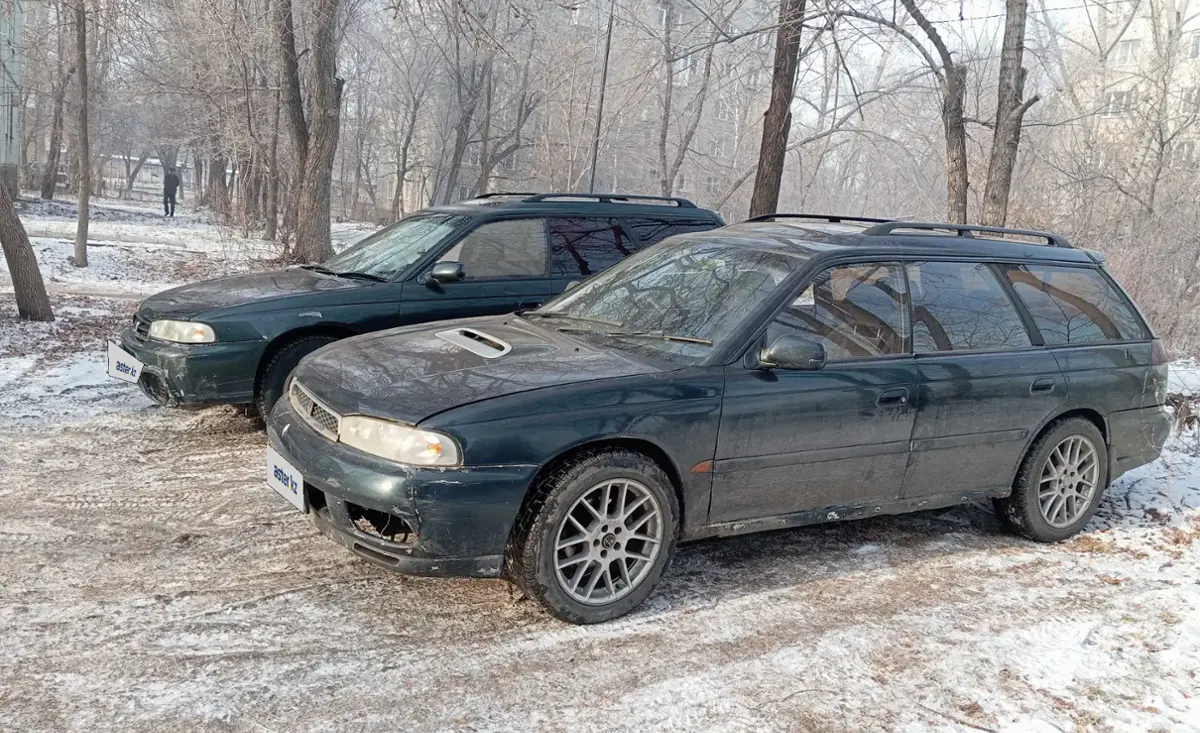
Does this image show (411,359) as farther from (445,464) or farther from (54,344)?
(54,344)

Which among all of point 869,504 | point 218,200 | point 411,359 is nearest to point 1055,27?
point 869,504

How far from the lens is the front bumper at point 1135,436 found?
5422 mm

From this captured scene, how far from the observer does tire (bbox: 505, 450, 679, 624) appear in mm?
3781

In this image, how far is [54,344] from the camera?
9016 millimetres

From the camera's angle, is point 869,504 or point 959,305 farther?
point 959,305

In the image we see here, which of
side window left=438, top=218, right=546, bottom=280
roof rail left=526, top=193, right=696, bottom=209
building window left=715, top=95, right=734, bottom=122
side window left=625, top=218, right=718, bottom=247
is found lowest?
side window left=438, top=218, right=546, bottom=280

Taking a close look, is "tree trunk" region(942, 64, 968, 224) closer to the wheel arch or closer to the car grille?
the wheel arch

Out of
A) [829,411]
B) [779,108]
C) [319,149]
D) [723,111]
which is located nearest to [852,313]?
[829,411]

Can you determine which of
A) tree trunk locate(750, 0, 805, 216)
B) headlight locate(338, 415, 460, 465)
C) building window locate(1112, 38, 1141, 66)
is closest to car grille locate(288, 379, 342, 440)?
headlight locate(338, 415, 460, 465)

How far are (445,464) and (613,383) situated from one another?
2.55 ft

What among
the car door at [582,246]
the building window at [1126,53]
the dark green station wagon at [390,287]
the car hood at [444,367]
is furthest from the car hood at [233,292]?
the building window at [1126,53]

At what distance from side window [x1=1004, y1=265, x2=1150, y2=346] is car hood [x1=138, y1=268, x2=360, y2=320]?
4.25 m

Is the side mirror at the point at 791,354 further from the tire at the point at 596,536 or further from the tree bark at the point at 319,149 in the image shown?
the tree bark at the point at 319,149

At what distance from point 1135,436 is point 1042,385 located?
921 millimetres
